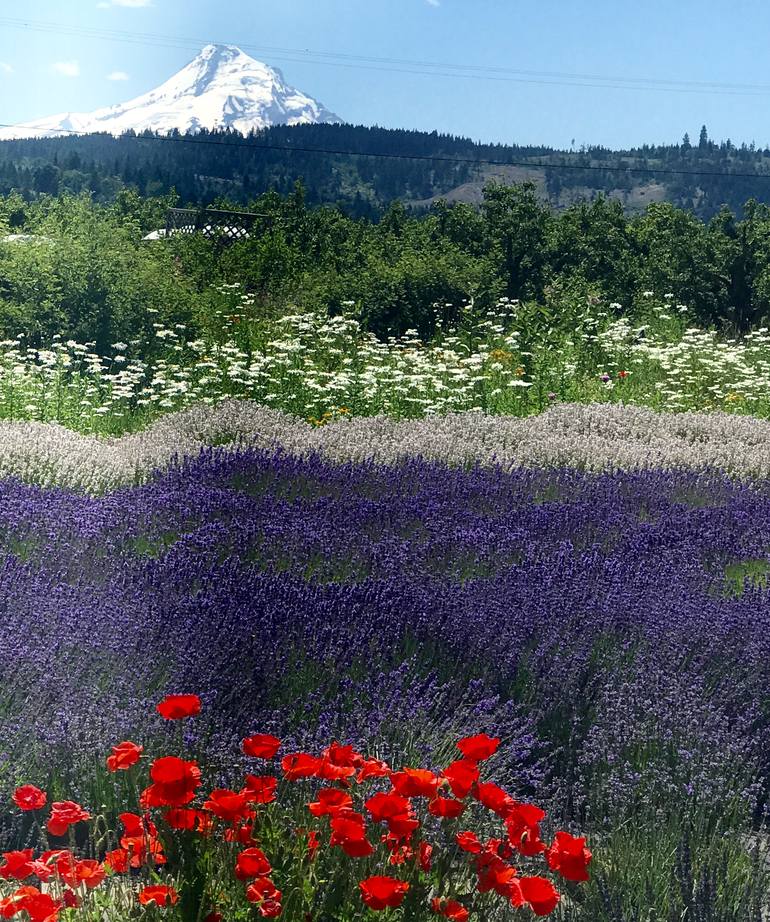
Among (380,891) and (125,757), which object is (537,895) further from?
(125,757)

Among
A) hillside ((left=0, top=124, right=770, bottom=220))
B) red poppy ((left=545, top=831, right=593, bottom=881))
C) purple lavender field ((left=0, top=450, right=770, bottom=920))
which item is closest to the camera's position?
red poppy ((left=545, top=831, right=593, bottom=881))

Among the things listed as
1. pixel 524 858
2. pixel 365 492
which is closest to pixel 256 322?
pixel 365 492

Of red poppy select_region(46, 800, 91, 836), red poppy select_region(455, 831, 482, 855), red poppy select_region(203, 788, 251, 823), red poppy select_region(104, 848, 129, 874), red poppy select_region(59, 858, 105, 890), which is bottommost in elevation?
red poppy select_region(104, 848, 129, 874)

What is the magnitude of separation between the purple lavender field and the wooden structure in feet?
63.1

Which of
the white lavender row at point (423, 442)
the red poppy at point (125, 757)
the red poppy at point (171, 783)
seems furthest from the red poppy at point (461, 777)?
the white lavender row at point (423, 442)

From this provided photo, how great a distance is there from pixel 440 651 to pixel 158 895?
1.62 metres

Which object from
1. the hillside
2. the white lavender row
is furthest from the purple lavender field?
the hillside

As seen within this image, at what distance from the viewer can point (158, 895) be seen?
1.98m

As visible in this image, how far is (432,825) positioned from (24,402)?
7711 mm

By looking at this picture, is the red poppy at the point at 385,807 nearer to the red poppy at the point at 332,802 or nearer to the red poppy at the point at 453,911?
the red poppy at the point at 332,802

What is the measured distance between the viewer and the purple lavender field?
2.72 metres

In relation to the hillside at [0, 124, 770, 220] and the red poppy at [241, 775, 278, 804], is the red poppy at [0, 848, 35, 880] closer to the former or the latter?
the red poppy at [241, 775, 278, 804]

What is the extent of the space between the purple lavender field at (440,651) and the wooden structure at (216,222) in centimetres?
1924

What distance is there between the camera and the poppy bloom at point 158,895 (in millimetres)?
1985
